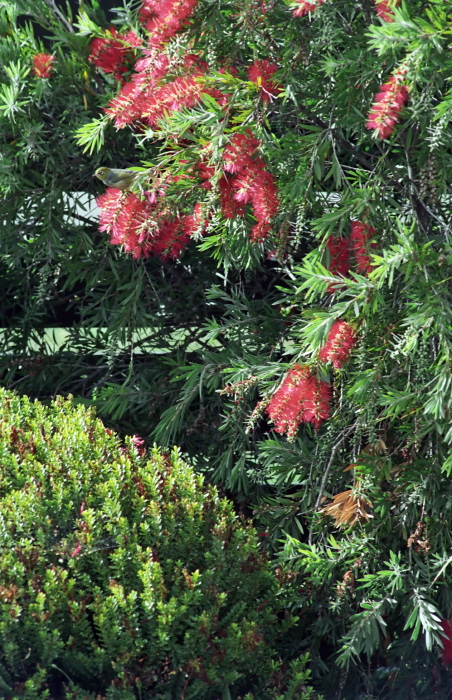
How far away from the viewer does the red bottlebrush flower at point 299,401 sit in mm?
2168

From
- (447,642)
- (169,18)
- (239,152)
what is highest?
(169,18)

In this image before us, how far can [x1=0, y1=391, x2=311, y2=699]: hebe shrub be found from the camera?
1.74 meters

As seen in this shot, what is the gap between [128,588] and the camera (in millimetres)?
1853

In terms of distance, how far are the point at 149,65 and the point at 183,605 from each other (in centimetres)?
147

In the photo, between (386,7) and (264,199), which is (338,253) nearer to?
(264,199)

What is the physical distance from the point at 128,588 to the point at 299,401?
701mm

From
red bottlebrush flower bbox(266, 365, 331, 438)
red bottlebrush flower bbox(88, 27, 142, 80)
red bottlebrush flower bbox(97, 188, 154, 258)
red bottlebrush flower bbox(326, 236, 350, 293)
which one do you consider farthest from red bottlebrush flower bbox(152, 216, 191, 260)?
red bottlebrush flower bbox(88, 27, 142, 80)

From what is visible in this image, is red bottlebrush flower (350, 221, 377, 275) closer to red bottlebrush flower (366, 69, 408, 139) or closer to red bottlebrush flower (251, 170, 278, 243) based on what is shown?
red bottlebrush flower (251, 170, 278, 243)

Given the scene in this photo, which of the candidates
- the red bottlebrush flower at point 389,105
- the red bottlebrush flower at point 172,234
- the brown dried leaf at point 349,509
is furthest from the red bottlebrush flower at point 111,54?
the brown dried leaf at point 349,509

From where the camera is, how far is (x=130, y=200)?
2.26 m

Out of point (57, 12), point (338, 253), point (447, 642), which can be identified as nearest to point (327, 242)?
point (338, 253)

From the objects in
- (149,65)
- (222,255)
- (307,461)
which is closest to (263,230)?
(222,255)

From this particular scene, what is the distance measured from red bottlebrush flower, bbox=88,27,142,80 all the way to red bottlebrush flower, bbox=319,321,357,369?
1.38 metres

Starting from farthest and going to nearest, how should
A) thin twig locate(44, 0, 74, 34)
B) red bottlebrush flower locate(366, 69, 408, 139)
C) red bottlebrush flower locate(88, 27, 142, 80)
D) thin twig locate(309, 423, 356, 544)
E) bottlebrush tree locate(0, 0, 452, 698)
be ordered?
thin twig locate(44, 0, 74, 34) < red bottlebrush flower locate(88, 27, 142, 80) < thin twig locate(309, 423, 356, 544) < bottlebrush tree locate(0, 0, 452, 698) < red bottlebrush flower locate(366, 69, 408, 139)
